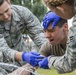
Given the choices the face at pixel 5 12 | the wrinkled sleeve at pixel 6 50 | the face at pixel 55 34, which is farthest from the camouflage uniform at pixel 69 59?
the face at pixel 5 12

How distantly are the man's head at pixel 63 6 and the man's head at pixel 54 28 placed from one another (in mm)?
889

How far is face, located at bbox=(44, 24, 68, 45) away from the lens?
3338 mm

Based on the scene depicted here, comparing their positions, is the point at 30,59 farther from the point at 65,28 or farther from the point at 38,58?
the point at 65,28

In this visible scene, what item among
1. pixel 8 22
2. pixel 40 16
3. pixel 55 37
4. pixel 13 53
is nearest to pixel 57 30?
pixel 55 37

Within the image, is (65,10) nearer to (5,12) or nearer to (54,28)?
(54,28)

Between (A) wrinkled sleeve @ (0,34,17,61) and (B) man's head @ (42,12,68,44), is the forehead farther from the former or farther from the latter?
(B) man's head @ (42,12,68,44)

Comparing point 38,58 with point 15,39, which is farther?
point 15,39

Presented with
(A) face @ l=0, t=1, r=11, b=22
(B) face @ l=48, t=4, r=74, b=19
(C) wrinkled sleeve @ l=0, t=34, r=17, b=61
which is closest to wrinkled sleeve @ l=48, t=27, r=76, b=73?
(B) face @ l=48, t=4, r=74, b=19

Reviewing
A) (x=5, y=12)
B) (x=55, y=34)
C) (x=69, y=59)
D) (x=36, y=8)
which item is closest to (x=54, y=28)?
(x=55, y=34)

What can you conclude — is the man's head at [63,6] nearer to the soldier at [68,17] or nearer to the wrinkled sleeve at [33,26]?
the soldier at [68,17]

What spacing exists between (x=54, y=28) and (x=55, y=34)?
6cm

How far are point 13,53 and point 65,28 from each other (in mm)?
715

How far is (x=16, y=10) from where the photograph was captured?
4289mm

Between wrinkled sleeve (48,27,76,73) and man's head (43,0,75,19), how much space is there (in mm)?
112
